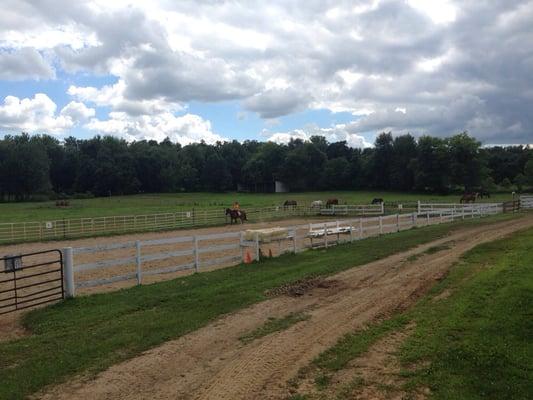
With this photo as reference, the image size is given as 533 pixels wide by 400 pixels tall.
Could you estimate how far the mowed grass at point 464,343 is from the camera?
5.39 m

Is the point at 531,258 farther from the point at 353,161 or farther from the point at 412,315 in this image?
the point at 353,161

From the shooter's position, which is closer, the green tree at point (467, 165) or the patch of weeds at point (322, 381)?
the patch of weeds at point (322, 381)

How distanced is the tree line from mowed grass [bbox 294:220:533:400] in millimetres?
94587

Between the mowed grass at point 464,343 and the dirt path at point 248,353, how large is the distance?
333 mm

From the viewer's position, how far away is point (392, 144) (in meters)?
117

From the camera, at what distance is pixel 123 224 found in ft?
113

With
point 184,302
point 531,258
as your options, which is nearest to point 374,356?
point 184,302

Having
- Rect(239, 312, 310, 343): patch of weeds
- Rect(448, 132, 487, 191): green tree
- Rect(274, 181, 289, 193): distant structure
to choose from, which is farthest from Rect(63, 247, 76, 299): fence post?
Rect(274, 181, 289, 193): distant structure

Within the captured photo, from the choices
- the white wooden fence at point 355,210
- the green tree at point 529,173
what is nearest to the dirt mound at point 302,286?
the white wooden fence at point 355,210

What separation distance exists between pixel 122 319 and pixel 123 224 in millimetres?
26873

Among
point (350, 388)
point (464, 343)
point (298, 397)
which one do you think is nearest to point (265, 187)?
point (464, 343)

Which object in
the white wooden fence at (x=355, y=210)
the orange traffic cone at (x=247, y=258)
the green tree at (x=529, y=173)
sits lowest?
the white wooden fence at (x=355, y=210)

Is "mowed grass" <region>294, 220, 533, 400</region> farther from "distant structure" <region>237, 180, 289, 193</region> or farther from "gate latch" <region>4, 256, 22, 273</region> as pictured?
"distant structure" <region>237, 180, 289, 193</region>

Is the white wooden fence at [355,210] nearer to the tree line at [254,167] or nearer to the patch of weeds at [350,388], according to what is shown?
the patch of weeds at [350,388]
